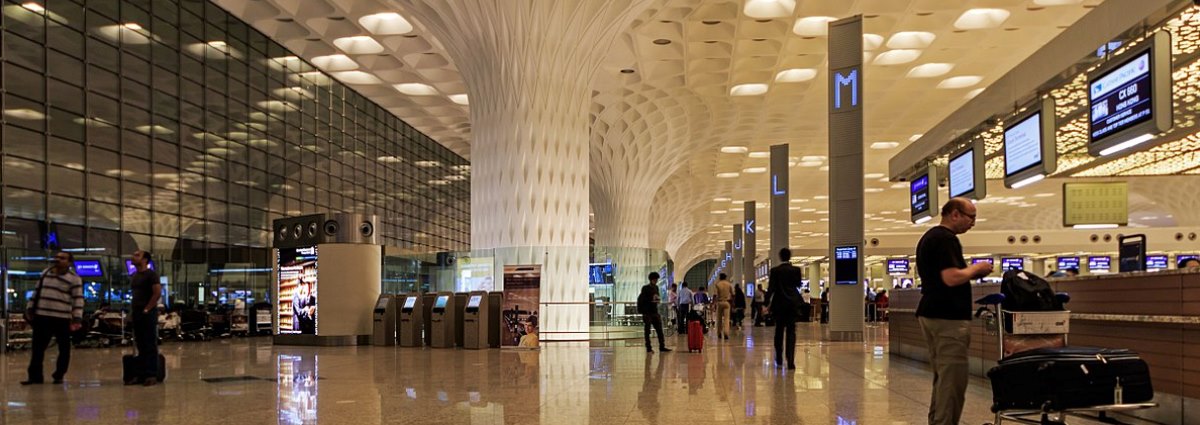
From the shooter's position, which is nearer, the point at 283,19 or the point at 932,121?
the point at 283,19

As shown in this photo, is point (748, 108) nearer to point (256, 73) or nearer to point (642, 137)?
point (642, 137)

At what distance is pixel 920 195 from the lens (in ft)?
68.4

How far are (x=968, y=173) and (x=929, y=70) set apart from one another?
12.1m

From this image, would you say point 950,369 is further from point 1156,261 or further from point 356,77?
point 1156,261

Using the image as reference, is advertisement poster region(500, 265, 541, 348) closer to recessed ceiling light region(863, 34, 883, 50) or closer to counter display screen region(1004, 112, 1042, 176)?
counter display screen region(1004, 112, 1042, 176)

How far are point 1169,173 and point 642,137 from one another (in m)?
16.6

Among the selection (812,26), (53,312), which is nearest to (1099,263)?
(812,26)

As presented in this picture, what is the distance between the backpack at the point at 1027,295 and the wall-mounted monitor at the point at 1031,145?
821 cm

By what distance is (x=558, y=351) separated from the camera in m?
16.2

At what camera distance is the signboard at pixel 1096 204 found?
19984mm

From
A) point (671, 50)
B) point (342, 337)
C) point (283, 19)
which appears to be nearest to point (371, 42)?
point (283, 19)

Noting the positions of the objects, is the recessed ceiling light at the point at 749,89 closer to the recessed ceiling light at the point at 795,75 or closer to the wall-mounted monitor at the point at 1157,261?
the recessed ceiling light at the point at 795,75

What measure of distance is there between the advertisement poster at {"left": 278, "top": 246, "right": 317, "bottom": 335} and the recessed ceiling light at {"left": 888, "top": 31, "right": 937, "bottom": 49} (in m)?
15.0

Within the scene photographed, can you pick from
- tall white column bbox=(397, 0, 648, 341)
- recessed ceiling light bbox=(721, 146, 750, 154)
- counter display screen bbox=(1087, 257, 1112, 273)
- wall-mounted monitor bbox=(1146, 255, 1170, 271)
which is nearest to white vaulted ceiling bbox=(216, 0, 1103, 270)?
tall white column bbox=(397, 0, 648, 341)
